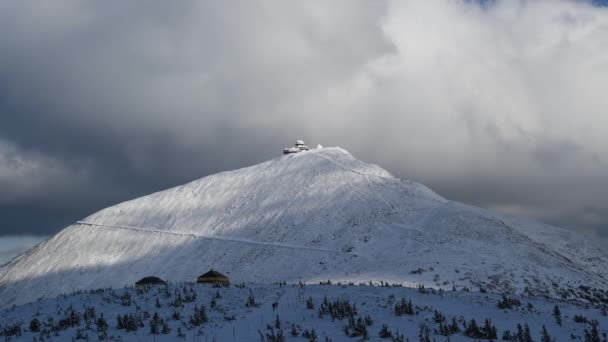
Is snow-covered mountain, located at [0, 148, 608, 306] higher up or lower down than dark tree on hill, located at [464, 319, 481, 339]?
higher up

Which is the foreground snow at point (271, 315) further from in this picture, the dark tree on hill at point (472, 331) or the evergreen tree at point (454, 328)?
the dark tree on hill at point (472, 331)

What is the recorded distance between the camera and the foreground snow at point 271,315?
17922 millimetres

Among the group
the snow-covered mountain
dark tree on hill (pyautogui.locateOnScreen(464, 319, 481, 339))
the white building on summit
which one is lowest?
dark tree on hill (pyautogui.locateOnScreen(464, 319, 481, 339))

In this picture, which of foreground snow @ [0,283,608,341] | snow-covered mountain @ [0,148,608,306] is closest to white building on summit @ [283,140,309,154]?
snow-covered mountain @ [0,148,608,306]

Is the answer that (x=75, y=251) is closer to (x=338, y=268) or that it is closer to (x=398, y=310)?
(x=338, y=268)

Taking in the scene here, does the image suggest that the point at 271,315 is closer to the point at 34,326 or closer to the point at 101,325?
the point at 101,325

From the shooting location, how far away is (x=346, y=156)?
364 feet

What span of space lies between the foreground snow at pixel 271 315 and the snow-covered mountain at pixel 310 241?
1290 inches

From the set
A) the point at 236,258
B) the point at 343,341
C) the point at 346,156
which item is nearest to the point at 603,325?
the point at 343,341

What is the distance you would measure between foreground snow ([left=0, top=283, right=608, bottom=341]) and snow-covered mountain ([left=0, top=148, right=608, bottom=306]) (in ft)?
107

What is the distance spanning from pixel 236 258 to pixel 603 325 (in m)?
57.7

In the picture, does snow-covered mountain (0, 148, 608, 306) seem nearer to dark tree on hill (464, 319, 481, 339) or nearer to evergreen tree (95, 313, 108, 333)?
dark tree on hill (464, 319, 481, 339)

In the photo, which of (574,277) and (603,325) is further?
(574,277)

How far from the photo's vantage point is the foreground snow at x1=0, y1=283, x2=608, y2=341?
17.9 metres
